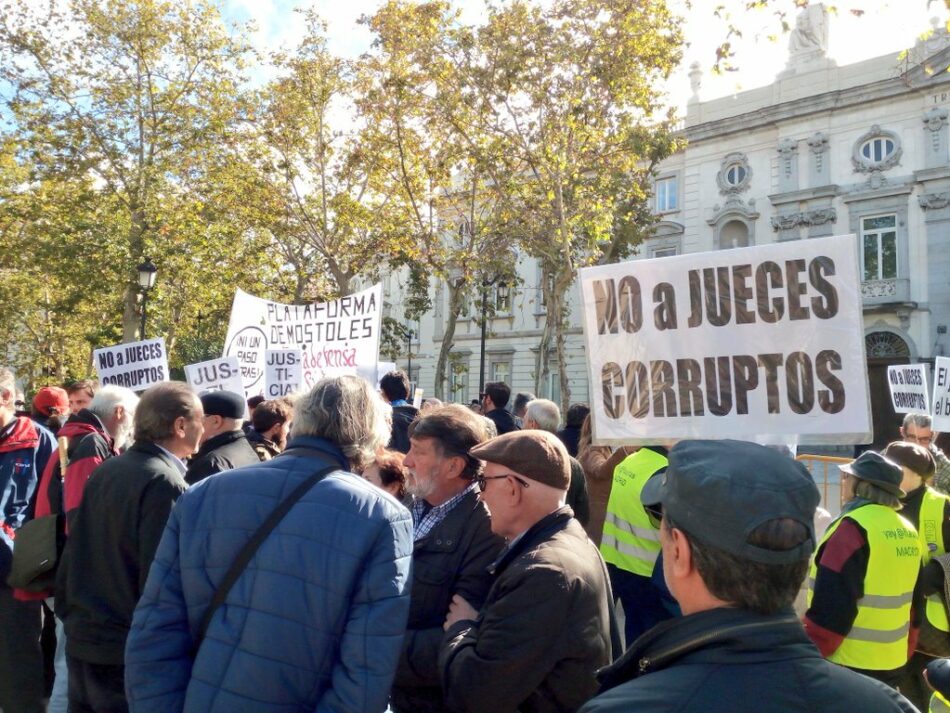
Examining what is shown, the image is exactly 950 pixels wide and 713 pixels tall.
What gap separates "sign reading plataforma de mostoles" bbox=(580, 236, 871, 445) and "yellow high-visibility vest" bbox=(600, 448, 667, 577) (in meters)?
0.56

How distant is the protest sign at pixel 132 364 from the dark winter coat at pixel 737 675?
8.15 metres

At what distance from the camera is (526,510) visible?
2715mm

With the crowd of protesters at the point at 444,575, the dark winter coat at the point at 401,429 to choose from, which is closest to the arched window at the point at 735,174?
the dark winter coat at the point at 401,429

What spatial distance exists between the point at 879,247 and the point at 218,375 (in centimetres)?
2435

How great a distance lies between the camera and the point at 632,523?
15.1 feet

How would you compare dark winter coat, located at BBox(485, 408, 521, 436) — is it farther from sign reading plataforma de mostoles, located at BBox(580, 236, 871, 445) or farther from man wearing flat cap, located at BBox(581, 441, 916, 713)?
man wearing flat cap, located at BBox(581, 441, 916, 713)

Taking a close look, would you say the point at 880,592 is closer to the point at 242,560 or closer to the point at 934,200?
the point at 242,560

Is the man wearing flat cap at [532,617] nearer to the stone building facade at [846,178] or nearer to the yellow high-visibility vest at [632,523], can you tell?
the yellow high-visibility vest at [632,523]

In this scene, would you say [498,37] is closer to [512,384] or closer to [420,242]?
[420,242]

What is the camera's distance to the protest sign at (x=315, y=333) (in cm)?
886

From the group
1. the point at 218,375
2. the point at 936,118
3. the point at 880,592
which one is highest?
the point at 936,118

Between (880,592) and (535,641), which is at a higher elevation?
(535,641)

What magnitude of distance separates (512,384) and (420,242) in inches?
667

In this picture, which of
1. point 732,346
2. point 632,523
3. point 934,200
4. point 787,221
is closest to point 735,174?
point 787,221
